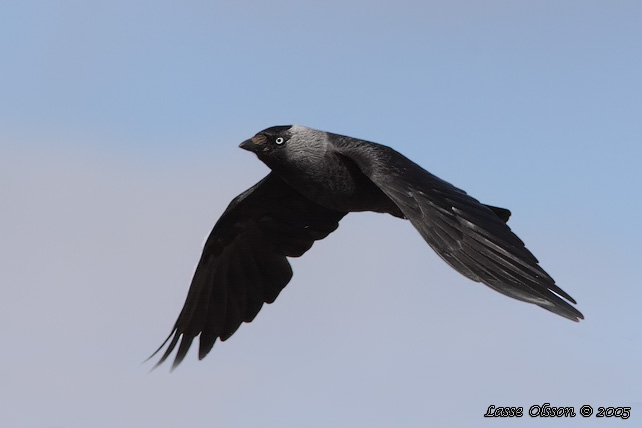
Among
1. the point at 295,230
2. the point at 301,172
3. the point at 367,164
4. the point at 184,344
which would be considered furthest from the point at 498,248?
the point at 184,344

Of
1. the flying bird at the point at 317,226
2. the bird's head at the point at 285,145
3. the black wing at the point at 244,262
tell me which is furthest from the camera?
the black wing at the point at 244,262

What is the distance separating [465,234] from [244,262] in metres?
3.89

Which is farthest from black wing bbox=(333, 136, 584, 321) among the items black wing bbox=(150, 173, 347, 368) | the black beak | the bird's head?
black wing bbox=(150, 173, 347, 368)

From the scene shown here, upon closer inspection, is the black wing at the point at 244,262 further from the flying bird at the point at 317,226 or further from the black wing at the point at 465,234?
the black wing at the point at 465,234

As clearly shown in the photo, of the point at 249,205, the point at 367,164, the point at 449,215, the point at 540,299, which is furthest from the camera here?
the point at 249,205

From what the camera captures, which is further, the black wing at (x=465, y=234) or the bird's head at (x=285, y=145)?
the bird's head at (x=285, y=145)

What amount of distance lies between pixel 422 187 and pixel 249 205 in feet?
10.1

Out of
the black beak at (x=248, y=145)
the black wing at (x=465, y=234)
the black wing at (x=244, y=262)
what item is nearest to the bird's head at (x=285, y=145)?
the black beak at (x=248, y=145)

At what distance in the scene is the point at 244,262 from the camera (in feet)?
37.6

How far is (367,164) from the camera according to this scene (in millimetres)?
9039

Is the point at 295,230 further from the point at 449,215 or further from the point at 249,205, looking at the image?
the point at 449,215

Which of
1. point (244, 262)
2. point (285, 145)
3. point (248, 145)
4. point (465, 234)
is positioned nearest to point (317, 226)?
point (244, 262)

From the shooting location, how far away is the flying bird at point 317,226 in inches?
310

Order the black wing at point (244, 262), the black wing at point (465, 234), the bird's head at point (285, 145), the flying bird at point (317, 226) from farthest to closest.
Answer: the black wing at point (244, 262), the bird's head at point (285, 145), the flying bird at point (317, 226), the black wing at point (465, 234)
